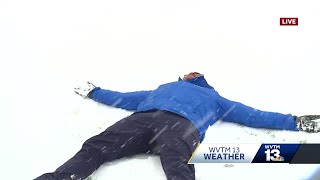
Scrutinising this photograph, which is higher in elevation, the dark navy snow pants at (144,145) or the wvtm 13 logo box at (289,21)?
the wvtm 13 logo box at (289,21)

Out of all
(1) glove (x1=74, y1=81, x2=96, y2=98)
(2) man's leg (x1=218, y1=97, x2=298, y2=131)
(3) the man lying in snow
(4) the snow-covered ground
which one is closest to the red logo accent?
(4) the snow-covered ground

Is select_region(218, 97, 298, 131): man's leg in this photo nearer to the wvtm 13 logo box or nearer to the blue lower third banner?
the blue lower third banner

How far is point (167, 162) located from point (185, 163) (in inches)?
6.1

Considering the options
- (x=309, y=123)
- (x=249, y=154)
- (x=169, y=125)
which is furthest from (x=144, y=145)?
(x=309, y=123)

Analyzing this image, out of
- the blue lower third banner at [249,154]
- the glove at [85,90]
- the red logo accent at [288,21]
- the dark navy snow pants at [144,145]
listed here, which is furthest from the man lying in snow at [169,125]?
the red logo accent at [288,21]

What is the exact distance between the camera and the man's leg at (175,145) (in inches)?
150

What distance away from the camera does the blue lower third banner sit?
4.06 meters

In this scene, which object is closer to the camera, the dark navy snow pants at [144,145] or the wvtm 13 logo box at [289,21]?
the dark navy snow pants at [144,145]

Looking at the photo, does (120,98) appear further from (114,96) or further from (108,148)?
(108,148)

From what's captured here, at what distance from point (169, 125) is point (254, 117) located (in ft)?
3.57

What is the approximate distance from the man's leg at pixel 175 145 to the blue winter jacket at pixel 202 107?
0.17 m

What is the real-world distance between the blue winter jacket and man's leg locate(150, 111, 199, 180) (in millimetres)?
168

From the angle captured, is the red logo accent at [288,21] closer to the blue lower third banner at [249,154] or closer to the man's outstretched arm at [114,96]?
the man's outstretched arm at [114,96]

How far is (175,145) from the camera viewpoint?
4102 mm
